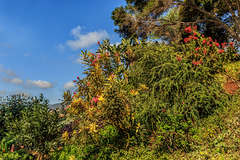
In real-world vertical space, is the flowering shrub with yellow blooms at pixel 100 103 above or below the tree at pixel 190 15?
below

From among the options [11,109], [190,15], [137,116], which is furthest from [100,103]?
[190,15]

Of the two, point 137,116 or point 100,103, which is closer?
point 100,103

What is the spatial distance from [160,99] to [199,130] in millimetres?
1600

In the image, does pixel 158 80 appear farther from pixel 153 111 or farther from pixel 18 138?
pixel 18 138

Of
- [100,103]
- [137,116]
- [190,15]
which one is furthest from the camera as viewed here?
[190,15]

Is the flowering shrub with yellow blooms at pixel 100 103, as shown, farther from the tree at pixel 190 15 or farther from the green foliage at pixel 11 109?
the tree at pixel 190 15

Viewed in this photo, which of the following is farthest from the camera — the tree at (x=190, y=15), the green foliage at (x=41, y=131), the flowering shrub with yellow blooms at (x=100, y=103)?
the tree at (x=190, y=15)

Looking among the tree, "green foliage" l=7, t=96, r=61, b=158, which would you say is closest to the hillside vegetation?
"green foliage" l=7, t=96, r=61, b=158

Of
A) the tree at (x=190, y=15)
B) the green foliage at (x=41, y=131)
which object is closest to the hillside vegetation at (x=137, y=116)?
the green foliage at (x=41, y=131)

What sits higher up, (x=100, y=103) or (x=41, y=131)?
(x=100, y=103)

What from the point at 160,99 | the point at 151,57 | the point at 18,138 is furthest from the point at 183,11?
the point at 18,138

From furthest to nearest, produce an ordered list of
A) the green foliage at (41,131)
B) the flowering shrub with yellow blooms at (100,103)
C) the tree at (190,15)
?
1. the tree at (190,15)
2. the green foliage at (41,131)
3. the flowering shrub with yellow blooms at (100,103)

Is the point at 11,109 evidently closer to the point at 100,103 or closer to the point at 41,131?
the point at 41,131

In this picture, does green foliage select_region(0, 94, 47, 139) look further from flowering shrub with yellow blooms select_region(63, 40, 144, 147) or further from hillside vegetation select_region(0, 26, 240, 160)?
flowering shrub with yellow blooms select_region(63, 40, 144, 147)
